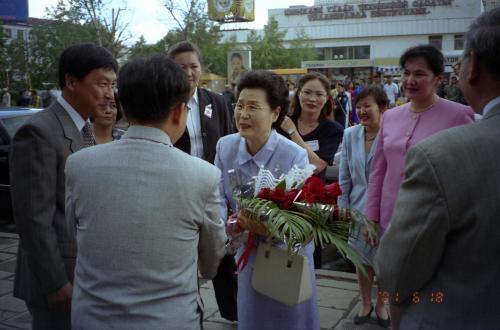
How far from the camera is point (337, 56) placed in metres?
57.0

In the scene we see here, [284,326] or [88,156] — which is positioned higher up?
[88,156]

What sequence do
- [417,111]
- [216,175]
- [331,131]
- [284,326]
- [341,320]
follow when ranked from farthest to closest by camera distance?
1. [331,131]
2. [341,320]
3. [417,111]
4. [284,326]
5. [216,175]

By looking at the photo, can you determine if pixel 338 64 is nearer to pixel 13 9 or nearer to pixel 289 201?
pixel 13 9

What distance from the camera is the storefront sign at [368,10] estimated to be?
174ft

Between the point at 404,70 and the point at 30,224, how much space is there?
2.47 meters

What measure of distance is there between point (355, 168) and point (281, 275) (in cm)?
218

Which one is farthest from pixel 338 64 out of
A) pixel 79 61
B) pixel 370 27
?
pixel 79 61

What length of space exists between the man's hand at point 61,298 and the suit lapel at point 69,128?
0.62 m

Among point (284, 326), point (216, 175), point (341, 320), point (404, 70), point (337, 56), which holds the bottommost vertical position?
point (341, 320)

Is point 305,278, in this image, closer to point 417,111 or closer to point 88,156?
point 88,156

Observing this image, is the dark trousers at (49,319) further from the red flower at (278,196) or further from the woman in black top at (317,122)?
the woman in black top at (317,122)

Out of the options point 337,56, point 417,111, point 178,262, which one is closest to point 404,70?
point 417,111

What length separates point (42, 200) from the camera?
6.71 feet

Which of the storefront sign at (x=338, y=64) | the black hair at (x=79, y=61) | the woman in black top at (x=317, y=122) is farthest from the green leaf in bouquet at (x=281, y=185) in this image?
the storefront sign at (x=338, y=64)
